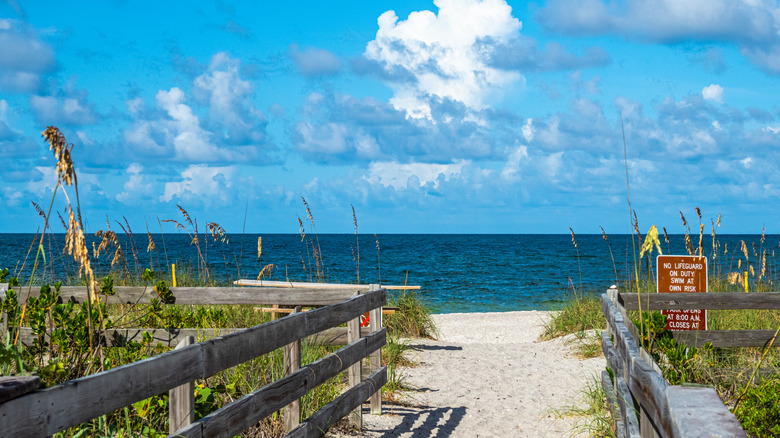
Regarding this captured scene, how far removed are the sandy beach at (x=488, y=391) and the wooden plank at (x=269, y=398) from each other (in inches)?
33.3

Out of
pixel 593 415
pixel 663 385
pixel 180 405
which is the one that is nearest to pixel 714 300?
pixel 593 415

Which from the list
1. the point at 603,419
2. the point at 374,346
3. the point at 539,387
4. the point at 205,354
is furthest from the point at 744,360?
the point at 205,354

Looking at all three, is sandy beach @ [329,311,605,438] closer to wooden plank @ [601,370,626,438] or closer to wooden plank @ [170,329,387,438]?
wooden plank @ [601,370,626,438]

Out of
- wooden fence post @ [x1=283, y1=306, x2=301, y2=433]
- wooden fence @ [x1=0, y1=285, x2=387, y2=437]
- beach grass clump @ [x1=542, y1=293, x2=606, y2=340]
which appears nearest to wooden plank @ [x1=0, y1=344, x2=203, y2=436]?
wooden fence @ [x1=0, y1=285, x2=387, y2=437]

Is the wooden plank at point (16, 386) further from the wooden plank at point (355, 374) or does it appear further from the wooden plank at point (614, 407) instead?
the wooden plank at point (355, 374)

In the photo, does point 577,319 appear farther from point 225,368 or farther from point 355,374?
point 225,368

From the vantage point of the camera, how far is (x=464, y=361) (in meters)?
9.57

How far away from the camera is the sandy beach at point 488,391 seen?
6238mm

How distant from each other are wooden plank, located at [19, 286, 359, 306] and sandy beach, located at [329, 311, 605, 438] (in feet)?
4.56

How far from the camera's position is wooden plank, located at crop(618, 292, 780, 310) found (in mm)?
7566

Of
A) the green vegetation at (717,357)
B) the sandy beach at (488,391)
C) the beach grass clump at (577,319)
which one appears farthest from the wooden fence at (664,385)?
the beach grass clump at (577,319)

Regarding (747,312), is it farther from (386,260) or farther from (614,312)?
(386,260)

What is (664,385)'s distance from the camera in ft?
7.09

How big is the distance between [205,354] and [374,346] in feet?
9.97
